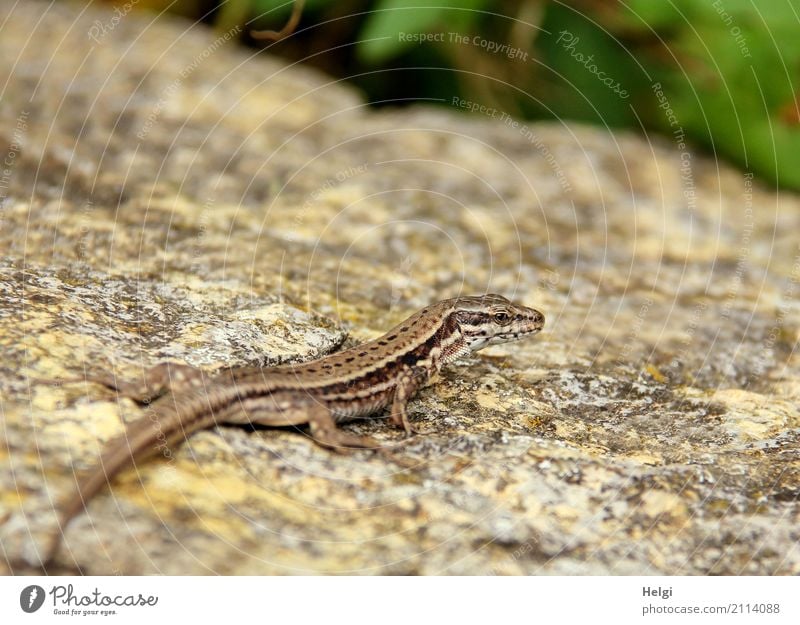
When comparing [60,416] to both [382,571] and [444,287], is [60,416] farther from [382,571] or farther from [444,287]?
[444,287]

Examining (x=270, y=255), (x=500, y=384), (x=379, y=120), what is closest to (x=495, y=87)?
(x=379, y=120)

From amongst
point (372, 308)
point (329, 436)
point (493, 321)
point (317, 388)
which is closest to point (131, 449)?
point (329, 436)
